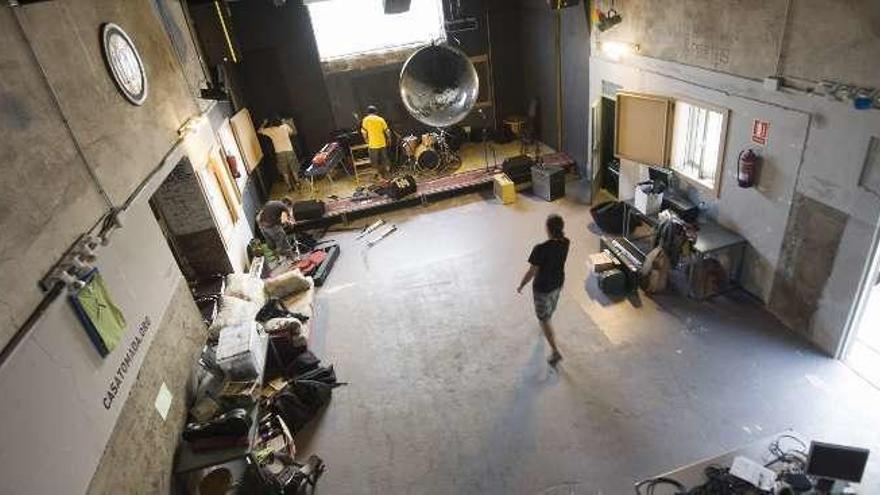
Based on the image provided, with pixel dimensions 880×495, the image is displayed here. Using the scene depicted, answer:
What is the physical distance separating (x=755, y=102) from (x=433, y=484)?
18.7 feet

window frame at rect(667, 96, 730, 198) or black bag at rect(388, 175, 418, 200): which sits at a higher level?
window frame at rect(667, 96, 730, 198)

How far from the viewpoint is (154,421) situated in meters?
4.62

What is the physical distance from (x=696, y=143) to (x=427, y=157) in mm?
5942

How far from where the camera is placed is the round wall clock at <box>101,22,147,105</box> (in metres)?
5.46

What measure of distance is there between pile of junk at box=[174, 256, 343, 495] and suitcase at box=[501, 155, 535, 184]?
17.1 ft

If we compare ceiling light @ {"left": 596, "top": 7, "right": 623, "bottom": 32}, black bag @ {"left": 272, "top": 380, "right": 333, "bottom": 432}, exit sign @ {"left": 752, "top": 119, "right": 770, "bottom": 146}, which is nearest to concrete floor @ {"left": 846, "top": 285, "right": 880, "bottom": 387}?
exit sign @ {"left": 752, "top": 119, "right": 770, "bottom": 146}

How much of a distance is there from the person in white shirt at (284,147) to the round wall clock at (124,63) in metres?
5.14

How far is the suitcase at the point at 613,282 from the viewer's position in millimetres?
7250

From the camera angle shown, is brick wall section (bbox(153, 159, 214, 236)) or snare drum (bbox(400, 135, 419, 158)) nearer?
brick wall section (bbox(153, 159, 214, 236))

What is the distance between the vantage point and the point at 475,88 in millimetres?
5059

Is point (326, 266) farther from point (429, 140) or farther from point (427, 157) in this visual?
point (429, 140)

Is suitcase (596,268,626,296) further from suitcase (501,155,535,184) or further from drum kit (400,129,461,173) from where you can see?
drum kit (400,129,461,173)

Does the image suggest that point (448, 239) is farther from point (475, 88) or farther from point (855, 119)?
point (855, 119)

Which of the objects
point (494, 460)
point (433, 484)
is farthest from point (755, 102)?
point (433, 484)
